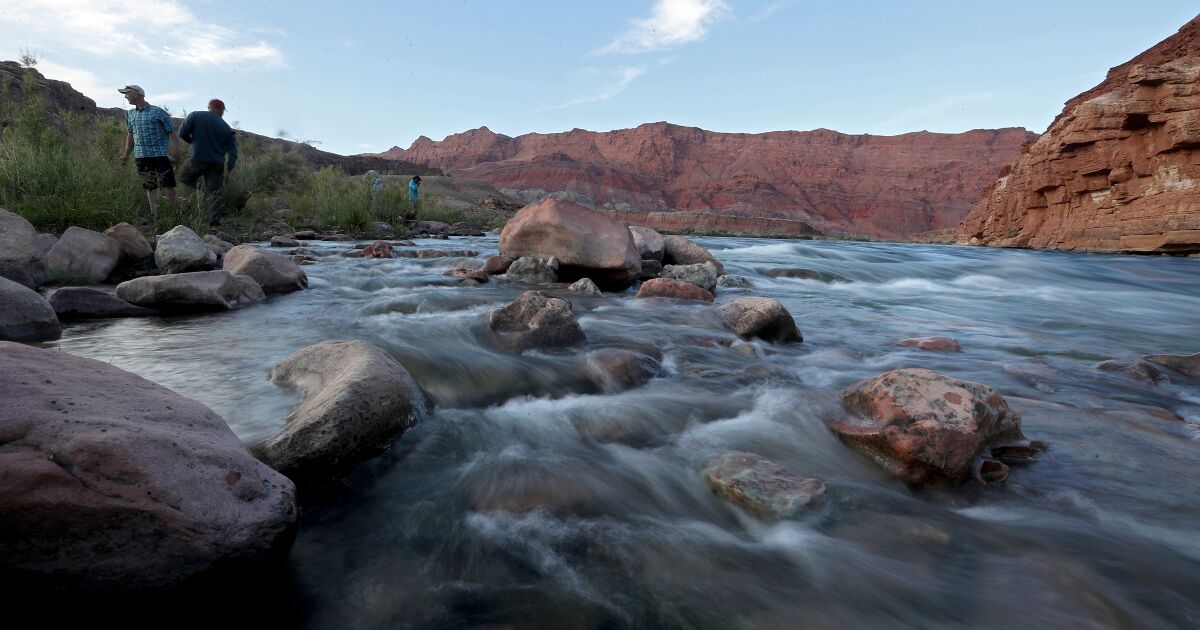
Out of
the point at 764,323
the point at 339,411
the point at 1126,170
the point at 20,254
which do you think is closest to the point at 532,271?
the point at 764,323

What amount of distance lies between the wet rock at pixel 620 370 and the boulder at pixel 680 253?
451 cm

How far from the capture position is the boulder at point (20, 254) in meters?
4.10

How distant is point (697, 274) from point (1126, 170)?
69.2 feet

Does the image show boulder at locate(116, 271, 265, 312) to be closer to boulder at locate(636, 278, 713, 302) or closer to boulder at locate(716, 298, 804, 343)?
boulder at locate(636, 278, 713, 302)

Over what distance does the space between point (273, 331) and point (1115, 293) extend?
448 inches

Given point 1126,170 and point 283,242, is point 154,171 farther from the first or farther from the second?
point 1126,170

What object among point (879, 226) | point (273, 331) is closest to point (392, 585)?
point (273, 331)

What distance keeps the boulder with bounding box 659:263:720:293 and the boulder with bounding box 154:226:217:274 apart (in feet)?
15.4

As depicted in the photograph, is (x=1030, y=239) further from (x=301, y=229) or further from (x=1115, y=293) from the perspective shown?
(x=301, y=229)

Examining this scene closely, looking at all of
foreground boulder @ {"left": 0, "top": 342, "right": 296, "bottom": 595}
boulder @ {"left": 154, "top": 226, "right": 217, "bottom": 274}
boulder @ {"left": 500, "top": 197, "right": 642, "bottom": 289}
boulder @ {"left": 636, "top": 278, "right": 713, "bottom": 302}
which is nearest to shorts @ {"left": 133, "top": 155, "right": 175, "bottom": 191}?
boulder @ {"left": 154, "top": 226, "right": 217, "bottom": 274}

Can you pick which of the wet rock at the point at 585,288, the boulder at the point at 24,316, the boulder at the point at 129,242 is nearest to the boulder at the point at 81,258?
the boulder at the point at 129,242

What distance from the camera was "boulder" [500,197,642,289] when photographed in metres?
6.31

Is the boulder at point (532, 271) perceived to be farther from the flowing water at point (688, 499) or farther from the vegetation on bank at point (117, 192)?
the vegetation on bank at point (117, 192)

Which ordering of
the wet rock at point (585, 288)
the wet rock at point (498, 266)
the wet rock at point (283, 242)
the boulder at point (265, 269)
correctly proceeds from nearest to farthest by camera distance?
the boulder at point (265, 269) < the wet rock at point (585, 288) < the wet rock at point (498, 266) < the wet rock at point (283, 242)
